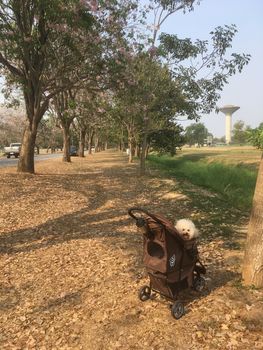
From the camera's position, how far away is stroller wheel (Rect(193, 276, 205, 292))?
5.80 m

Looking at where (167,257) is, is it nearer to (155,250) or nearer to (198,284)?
(155,250)

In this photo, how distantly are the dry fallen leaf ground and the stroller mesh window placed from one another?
0.83m

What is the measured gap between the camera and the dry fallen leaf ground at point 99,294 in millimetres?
4875

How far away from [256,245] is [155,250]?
1541 millimetres

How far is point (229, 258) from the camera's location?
750 cm

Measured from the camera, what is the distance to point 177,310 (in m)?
5.18

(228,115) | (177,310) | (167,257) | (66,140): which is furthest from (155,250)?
(228,115)

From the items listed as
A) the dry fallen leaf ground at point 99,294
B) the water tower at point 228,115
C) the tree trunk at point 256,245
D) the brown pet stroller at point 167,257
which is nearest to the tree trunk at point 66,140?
the dry fallen leaf ground at point 99,294

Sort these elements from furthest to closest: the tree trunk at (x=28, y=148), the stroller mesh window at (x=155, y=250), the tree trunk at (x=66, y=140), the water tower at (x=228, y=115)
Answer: the water tower at (x=228, y=115)
the tree trunk at (x=66, y=140)
the tree trunk at (x=28, y=148)
the stroller mesh window at (x=155, y=250)

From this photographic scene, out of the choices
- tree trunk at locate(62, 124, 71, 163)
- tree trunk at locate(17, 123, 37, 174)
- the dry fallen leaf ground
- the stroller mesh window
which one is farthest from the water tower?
the stroller mesh window

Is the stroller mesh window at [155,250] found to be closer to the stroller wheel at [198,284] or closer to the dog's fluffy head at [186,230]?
the dog's fluffy head at [186,230]

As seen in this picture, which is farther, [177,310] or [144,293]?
[144,293]

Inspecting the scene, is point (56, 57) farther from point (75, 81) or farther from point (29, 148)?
point (29, 148)

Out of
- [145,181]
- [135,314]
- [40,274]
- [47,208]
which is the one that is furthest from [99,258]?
[145,181]
